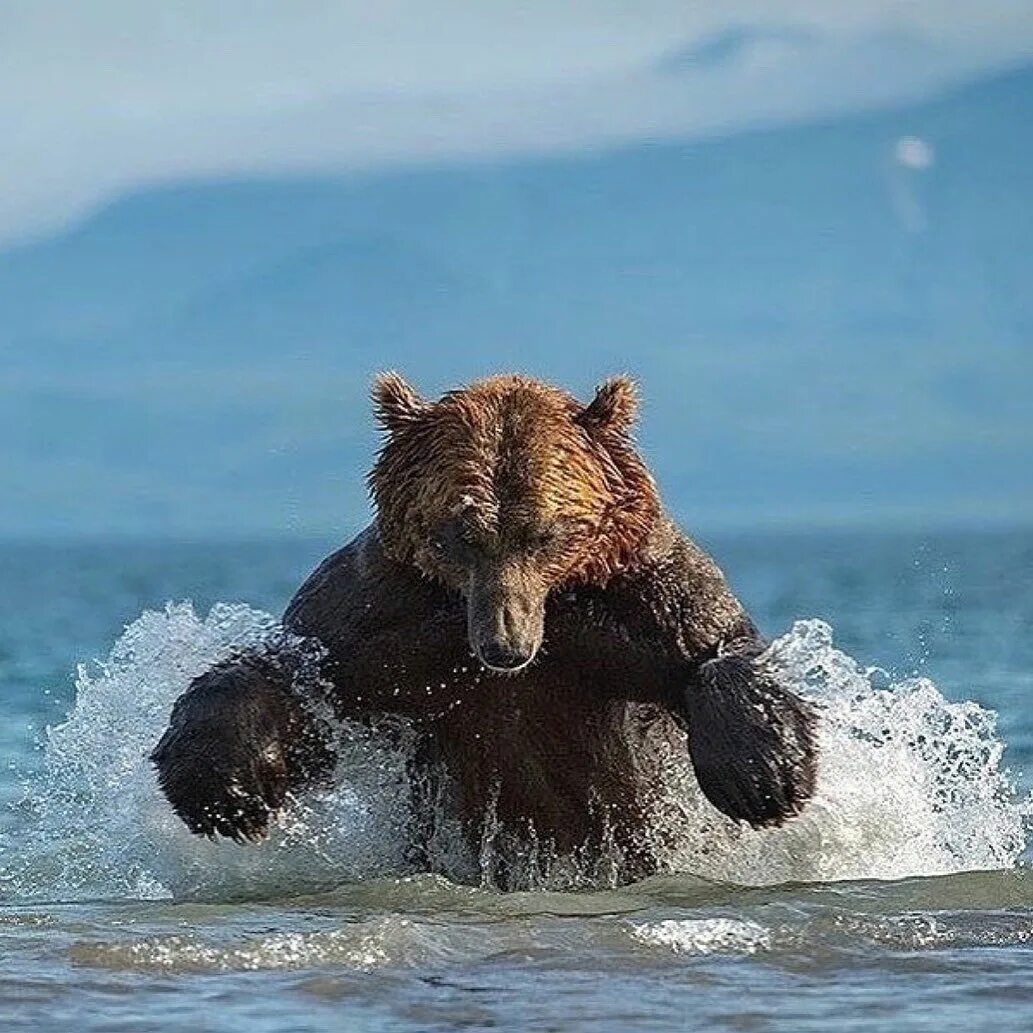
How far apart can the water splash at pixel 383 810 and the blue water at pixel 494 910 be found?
10 millimetres

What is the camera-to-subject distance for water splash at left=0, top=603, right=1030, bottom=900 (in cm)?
890

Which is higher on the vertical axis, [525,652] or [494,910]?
[525,652]

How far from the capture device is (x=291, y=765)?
859cm

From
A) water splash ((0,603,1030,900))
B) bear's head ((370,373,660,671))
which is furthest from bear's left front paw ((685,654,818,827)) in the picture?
bear's head ((370,373,660,671))

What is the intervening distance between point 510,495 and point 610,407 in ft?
1.50

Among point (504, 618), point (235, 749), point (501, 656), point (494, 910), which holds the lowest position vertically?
point (494, 910)

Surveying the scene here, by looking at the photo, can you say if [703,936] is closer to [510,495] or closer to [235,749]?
[510,495]

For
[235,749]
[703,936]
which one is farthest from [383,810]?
[703,936]

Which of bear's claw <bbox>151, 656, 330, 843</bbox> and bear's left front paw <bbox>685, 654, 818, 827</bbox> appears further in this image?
bear's claw <bbox>151, 656, 330, 843</bbox>

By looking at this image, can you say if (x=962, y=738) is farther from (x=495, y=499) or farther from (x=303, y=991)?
(x=303, y=991)

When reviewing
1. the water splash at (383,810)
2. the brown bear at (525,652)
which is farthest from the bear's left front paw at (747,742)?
the water splash at (383,810)

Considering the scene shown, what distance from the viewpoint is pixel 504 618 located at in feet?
26.2

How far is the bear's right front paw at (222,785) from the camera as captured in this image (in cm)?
840

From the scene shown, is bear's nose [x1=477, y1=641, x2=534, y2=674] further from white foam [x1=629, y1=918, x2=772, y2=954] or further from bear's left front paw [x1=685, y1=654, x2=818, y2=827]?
white foam [x1=629, y1=918, x2=772, y2=954]
